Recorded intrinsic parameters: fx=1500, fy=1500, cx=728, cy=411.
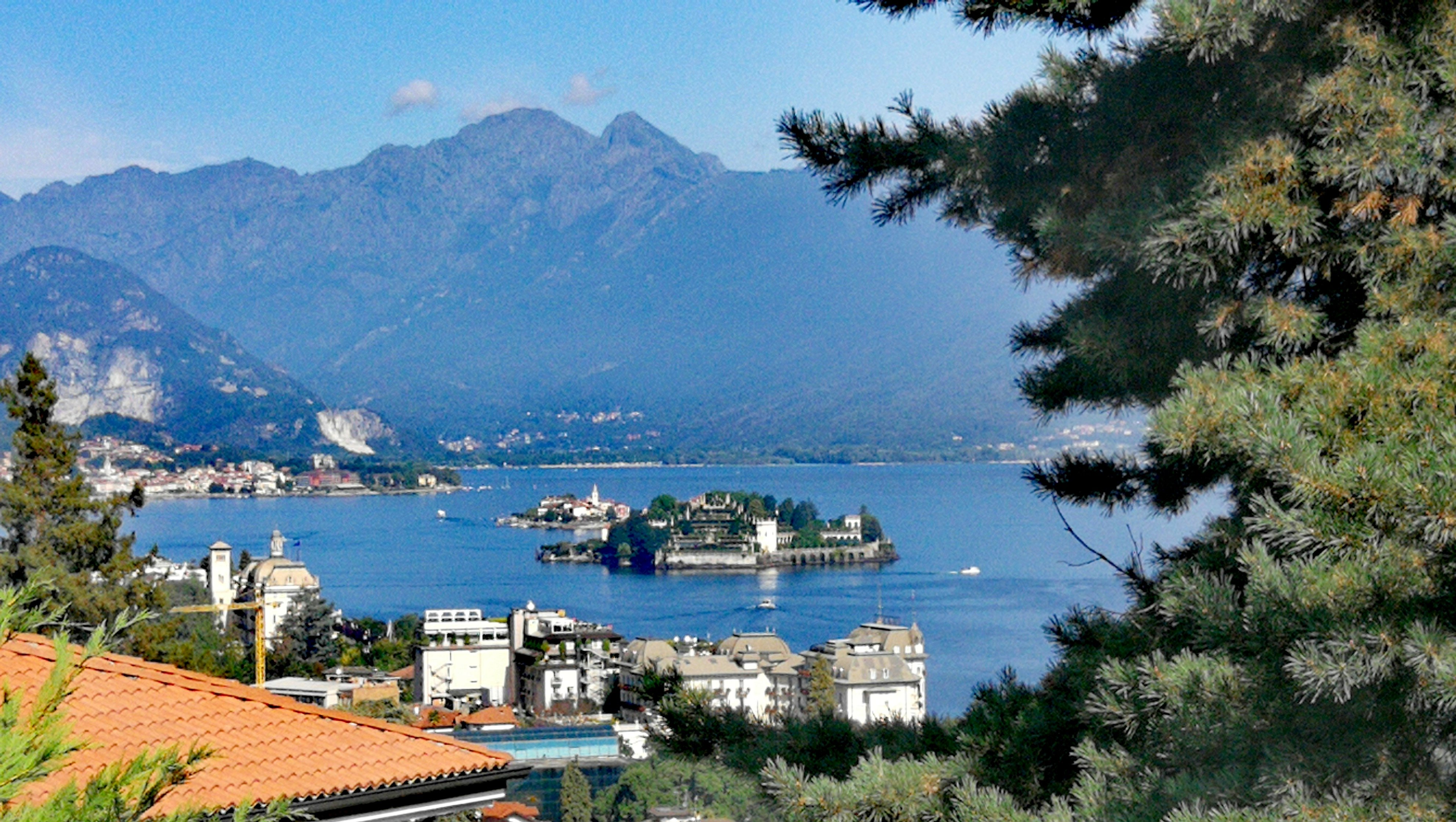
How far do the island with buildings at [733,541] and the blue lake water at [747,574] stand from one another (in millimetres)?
1036

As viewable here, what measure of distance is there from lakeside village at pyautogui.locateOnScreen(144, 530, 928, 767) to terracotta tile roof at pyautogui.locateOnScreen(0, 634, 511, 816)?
6813 mm

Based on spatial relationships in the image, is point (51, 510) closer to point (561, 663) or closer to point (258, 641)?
point (258, 641)

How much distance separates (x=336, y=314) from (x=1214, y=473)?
196855mm

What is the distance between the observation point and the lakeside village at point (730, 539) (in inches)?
1705

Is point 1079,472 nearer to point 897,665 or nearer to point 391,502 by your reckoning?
point 897,665

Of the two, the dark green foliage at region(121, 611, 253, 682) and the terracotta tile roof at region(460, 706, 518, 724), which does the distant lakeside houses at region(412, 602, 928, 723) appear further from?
the dark green foliage at region(121, 611, 253, 682)

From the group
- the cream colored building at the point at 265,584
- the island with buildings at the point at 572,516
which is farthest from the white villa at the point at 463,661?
the island with buildings at the point at 572,516

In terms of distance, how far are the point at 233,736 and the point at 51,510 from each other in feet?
20.6

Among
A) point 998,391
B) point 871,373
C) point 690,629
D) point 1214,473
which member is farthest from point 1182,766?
point 871,373

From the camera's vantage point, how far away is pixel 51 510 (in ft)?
24.4

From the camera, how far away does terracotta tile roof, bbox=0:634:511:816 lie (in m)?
1.72

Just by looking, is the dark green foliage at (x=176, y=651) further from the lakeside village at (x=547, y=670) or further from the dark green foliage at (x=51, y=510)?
the lakeside village at (x=547, y=670)

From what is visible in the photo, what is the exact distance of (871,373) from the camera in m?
123

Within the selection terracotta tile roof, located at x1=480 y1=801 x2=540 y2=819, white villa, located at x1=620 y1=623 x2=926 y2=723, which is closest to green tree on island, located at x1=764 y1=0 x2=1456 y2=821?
terracotta tile roof, located at x1=480 y1=801 x2=540 y2=819
